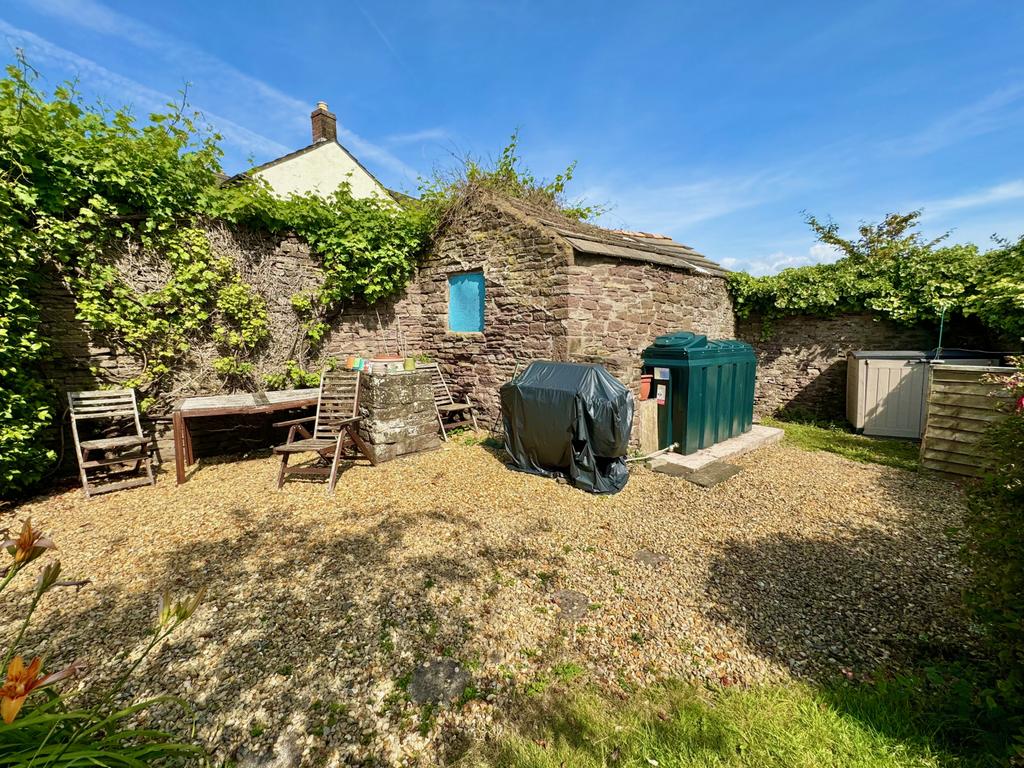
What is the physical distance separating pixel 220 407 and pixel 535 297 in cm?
472

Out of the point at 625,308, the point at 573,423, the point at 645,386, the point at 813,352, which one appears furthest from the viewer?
the point at 813,352

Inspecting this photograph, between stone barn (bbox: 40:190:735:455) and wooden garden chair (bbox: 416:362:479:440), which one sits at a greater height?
stone barn (bbox: 40:190:735:455)

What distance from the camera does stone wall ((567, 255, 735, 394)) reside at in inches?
245

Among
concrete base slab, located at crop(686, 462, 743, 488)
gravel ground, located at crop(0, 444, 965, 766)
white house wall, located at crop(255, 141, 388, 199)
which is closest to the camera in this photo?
gravel ground, located at crop(0, 444, 965, 766)

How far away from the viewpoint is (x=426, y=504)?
4527 millimetres

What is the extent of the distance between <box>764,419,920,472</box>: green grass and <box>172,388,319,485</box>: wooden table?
26.1ft

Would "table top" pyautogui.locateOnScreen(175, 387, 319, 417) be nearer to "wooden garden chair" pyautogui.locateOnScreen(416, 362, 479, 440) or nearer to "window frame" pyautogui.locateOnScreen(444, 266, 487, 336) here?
"wooden garden chair" pyautogui.locateOnScreen(416, 362, 479, 440)

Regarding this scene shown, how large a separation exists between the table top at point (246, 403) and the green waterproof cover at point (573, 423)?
316cm

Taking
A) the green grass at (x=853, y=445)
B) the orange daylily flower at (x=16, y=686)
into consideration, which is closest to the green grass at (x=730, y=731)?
the orange daylily flower at (x=16, y=686)

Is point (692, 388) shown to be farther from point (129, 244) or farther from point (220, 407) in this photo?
point (129, 244)

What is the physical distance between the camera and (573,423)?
16.2ft

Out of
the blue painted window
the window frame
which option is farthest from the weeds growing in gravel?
the blue painted window

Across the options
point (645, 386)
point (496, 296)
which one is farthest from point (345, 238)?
point (645, 386)

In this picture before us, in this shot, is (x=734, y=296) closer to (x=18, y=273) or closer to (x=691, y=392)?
(x=691, y=392)
